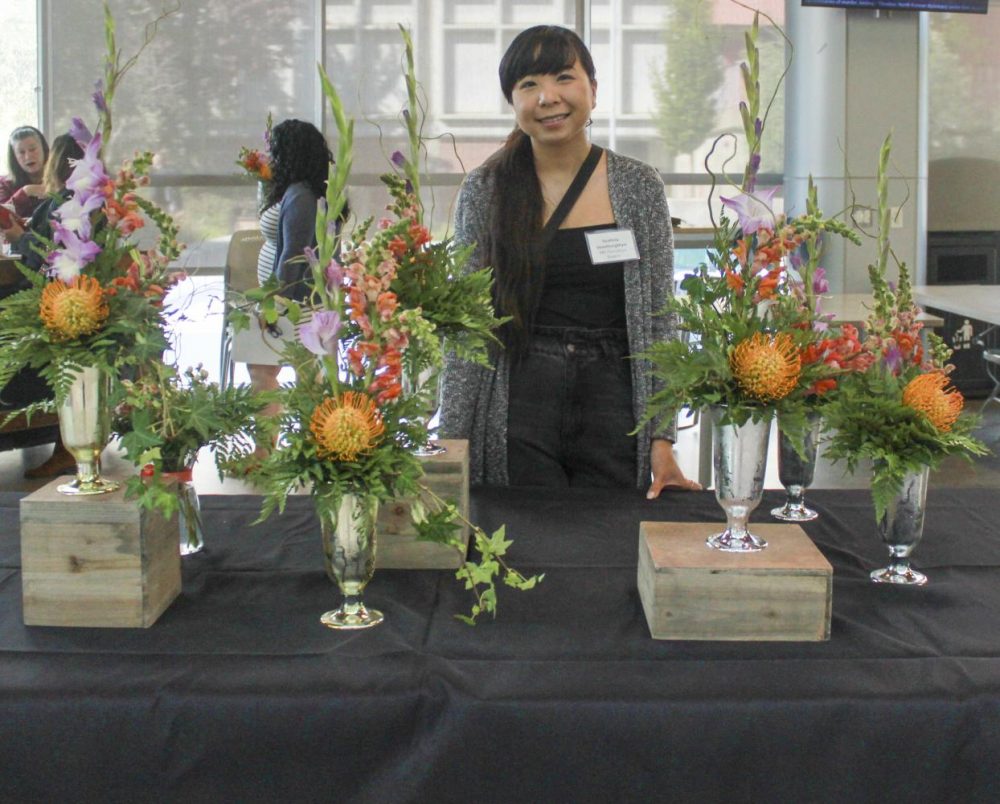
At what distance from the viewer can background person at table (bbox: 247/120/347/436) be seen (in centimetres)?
411

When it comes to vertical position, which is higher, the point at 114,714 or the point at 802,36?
the point at 802,36

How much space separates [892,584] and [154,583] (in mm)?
920

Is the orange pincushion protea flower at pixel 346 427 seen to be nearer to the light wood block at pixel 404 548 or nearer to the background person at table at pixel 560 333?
the light wood block at pixel 404 548

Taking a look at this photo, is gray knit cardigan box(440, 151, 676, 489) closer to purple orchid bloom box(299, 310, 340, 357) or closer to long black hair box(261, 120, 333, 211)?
purple orchid bloom box(299, 310, 340, 357)

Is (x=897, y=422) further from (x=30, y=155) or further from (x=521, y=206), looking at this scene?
(x=30, y=155)

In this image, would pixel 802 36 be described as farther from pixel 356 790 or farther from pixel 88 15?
pixel 356 790

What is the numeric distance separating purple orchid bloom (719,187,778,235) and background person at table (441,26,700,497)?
78 centimetres

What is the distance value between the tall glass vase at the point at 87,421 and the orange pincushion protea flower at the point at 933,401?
Result: 974mm

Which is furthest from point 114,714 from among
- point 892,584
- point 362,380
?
point 892,584

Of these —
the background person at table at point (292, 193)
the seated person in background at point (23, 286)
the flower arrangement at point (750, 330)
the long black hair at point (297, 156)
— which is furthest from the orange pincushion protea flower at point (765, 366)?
the seated person in background at point (23, 286)

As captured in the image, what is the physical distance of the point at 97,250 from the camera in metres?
1.38

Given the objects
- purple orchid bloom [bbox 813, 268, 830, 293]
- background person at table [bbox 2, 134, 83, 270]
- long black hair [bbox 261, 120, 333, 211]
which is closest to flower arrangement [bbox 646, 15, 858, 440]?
purple orchid bloom [bbox 813, 268, 830, 293]

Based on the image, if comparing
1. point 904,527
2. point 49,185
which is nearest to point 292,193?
point 49,185

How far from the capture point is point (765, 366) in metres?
1.32
